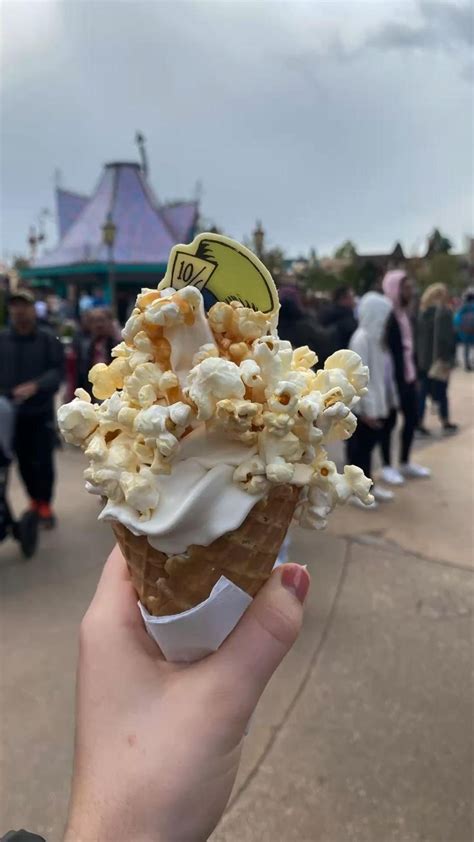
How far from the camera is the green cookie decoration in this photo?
131 centimetres

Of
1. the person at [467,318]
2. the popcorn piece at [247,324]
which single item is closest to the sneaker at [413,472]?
the popcorn piece at [247,324]

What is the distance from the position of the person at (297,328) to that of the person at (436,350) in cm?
321

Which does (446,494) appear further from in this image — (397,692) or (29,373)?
(29,373)

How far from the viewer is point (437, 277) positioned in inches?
1236

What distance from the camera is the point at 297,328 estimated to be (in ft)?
12.9

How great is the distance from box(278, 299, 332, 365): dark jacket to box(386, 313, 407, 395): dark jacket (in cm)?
89

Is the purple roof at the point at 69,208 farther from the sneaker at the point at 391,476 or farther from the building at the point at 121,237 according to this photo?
the sneaker at the point at 391,476

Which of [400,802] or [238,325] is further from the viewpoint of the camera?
[400,802]

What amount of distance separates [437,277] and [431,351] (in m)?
26.6

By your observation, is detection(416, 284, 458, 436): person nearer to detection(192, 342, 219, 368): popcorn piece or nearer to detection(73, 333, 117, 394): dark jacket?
detection(73, 333, 117, 394): dark jacket

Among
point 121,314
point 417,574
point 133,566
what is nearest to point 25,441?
point 417,574

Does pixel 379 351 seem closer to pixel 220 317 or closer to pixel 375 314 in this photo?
pixel 375 314

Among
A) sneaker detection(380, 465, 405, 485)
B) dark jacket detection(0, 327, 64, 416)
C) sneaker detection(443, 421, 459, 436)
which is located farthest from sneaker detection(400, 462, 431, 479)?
dark jacket detection(0, 327, 64, 416)

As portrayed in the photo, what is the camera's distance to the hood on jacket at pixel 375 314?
449 cm
